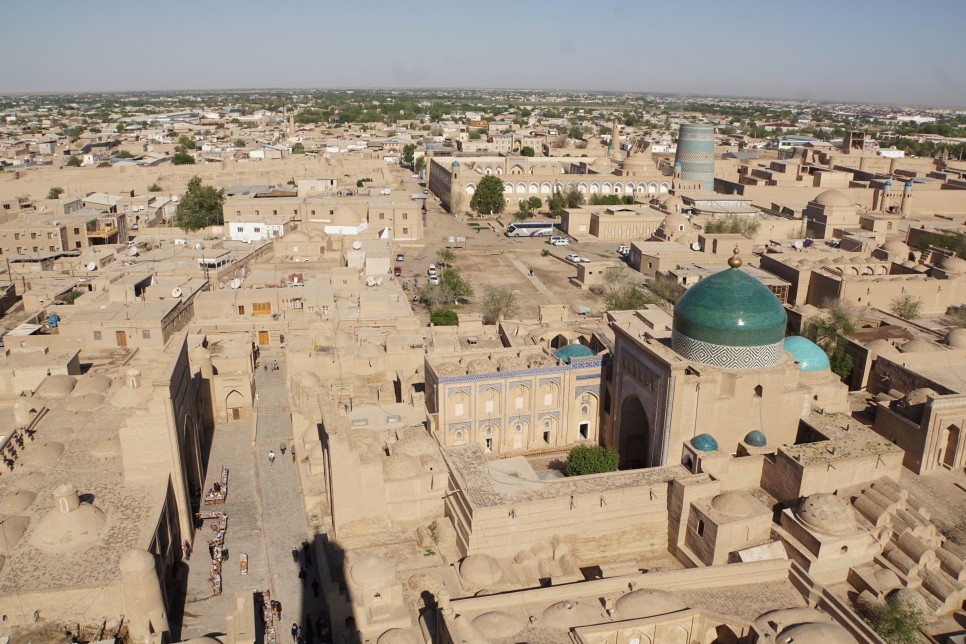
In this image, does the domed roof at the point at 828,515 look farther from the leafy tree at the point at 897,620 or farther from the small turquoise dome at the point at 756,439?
the small turquoise dome at the point at 756,439

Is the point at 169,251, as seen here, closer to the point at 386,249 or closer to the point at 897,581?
the point at 386,249

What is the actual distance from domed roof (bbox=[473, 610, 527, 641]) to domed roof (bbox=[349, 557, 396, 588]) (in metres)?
1.73

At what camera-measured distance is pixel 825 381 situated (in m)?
20.0

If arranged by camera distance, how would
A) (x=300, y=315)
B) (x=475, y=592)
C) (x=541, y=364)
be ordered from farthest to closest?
(x=300, y=315) < (x=541, y=364) < (x=475, y=592)

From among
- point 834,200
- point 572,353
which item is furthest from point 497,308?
point 834,200

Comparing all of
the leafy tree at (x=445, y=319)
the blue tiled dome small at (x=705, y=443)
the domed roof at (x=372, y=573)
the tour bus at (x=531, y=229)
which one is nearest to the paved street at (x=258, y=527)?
the domed roof at (x=372, y=573)

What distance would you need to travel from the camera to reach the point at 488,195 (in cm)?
Answer: 5912

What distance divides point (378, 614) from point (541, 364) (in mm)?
9794

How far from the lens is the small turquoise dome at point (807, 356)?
802 inches

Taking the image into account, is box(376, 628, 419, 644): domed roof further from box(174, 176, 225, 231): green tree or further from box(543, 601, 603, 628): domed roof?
box(174, 176, 225, 231): green tree

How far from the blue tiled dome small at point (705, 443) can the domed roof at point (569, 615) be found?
555 centimetres

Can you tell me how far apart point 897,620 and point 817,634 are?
2205 millimetres

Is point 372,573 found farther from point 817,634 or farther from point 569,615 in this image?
point 817,634

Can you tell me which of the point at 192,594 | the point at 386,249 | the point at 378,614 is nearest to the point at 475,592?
the point at 378,614
